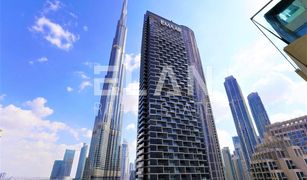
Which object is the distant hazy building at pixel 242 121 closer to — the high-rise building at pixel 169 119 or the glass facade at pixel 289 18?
the high-rise building at pixel 169 119

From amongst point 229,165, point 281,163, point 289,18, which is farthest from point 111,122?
point 289,18

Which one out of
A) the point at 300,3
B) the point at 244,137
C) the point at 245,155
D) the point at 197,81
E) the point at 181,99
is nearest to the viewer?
the point at 300,3

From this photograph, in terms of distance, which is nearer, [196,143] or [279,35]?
[279,35]

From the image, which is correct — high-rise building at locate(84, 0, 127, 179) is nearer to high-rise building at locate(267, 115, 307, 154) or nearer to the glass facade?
high-rise building at locate(267, 115, 307, 154)

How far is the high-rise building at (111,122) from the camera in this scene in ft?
451

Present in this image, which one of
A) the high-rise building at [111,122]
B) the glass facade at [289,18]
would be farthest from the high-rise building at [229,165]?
the glass facade at [289,18]

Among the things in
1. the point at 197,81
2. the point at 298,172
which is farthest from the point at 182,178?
the point at 197,81

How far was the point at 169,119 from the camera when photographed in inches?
1829

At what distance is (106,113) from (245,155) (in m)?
151

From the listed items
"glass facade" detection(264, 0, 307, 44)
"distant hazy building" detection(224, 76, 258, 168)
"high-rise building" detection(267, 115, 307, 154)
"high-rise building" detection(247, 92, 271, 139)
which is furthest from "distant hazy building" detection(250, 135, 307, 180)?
"high-rise building" detection(247, 92, 271, 139)

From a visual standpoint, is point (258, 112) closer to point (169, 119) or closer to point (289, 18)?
point (169, 119)

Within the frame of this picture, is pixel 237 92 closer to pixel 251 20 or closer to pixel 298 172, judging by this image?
pixel 298 172

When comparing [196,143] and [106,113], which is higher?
[106,113]

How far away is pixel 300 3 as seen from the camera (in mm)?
4742
